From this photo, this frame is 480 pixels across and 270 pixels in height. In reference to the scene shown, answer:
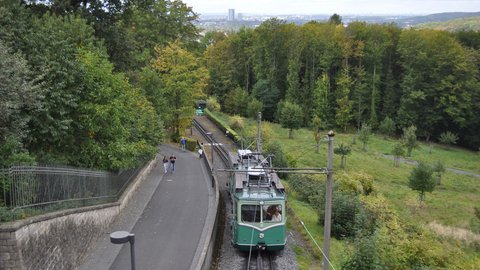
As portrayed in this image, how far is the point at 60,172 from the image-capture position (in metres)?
15.4

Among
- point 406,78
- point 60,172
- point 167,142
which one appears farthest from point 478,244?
point 406,78

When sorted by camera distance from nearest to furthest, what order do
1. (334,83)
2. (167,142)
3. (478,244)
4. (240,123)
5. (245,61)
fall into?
1. (478,244)
2. (167,142)
3. (240,123)
4. (334,83)
5. (245,61)

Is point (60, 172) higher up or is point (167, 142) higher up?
point (60, 172)

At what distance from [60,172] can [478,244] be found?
2132 centimetres

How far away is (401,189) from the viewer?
3806cm

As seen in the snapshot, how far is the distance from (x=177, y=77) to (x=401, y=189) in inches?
839

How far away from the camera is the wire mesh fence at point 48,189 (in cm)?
1224

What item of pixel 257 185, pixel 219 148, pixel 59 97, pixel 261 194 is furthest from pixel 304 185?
pixel 59 97

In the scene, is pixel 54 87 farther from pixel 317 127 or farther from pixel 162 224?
pixel 317 127

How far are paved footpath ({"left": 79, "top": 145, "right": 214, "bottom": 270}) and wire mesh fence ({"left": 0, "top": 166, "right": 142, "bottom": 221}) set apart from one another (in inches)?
71.9

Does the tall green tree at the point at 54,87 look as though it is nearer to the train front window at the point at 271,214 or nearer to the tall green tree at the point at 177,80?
the train front window at the point at 271,214

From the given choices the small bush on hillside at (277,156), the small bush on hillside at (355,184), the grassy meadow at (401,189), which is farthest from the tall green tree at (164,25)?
the small bush on hillside at (355,184)

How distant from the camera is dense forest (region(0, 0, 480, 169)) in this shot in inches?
693

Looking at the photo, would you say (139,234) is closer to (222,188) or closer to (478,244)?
(222,188)
